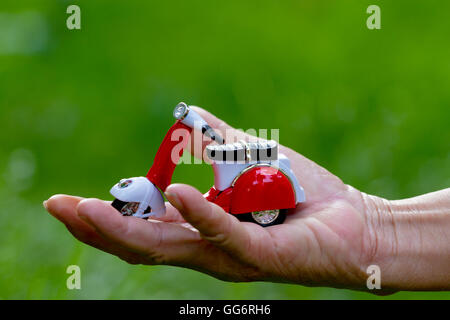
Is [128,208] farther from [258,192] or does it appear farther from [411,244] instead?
[411,244]

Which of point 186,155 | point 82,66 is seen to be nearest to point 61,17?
point 82,66

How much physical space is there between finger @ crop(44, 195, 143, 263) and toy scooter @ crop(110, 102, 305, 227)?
0.09 metres

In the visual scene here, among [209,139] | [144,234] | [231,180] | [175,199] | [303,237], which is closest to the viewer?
[175,199]

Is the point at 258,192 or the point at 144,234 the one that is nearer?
the point at 144,234

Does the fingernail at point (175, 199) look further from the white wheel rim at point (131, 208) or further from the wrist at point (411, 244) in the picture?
the wrist at point (411, 244)

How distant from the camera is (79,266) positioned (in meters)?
2.01

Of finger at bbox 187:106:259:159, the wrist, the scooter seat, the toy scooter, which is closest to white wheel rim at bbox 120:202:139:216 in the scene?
the toy scooter

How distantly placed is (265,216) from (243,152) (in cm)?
18

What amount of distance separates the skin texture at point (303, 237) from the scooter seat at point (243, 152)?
18 centimetres

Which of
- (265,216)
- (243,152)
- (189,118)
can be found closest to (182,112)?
(189,118)

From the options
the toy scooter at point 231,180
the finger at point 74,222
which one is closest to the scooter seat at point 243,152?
the toy scooter at point 231,180

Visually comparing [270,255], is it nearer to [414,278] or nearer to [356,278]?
[356,278]

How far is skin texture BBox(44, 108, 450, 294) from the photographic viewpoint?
1.22 meters

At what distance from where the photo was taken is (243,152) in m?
1.50
